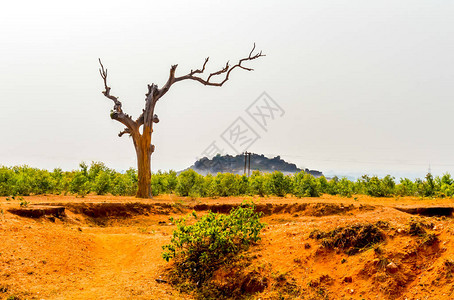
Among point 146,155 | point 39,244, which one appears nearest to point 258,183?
point 146,155

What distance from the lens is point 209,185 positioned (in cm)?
1916

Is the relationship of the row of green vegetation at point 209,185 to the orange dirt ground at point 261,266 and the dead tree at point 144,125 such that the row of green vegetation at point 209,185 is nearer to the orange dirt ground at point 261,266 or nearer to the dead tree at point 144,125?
the dead tree at point 144,125

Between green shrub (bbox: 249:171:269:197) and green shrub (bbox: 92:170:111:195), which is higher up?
green shrub (bbox: 92:170:111:195)

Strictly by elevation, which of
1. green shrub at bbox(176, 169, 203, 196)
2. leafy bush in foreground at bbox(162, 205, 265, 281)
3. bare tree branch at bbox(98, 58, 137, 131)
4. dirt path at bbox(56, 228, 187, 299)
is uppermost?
bare tree branch at bbox(98, 58, 137, 131)

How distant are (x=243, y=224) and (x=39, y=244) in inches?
151

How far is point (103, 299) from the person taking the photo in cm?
485

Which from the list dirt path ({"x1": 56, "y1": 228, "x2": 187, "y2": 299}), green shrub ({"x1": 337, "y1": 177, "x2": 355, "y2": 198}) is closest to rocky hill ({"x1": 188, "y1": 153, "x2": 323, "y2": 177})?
green shrub ({"x1": 337, "y1": 177, "x2": 355, "y2": 198})

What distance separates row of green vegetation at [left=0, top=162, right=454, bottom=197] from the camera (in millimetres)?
17109

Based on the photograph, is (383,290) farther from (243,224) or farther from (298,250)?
(243,224)

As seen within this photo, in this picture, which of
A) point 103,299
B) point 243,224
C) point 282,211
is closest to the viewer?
point 103,299

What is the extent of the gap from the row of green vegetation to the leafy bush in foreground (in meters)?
11.3

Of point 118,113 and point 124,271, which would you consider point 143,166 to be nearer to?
point 118,113

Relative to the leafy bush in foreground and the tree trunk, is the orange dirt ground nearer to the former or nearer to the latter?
the leafy bush in foreground

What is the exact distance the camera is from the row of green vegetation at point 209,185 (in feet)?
56.1
